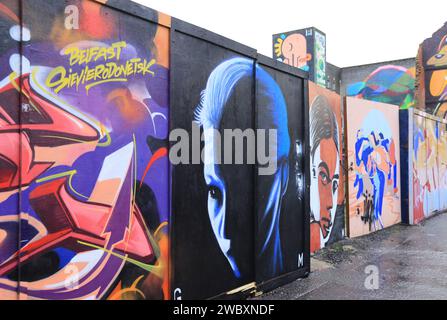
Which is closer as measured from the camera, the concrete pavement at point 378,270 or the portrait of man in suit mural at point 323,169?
the concrete pavement at point 378,270

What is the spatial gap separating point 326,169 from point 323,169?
13 cm

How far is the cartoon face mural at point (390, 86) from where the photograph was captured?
22891mm

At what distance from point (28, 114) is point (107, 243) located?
1146 mm

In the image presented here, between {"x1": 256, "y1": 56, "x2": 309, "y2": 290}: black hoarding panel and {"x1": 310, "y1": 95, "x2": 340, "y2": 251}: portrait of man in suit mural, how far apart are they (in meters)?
1.34

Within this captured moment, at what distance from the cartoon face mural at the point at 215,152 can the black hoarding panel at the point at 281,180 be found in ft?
0.04

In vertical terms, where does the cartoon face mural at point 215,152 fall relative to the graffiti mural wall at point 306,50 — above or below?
below

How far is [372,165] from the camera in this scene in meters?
8.85

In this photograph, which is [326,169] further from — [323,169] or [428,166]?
[428,166]

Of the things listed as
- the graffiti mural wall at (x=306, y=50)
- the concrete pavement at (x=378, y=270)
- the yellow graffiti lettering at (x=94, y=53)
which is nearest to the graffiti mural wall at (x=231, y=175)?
the concrete pavement at (x=378, y=270)


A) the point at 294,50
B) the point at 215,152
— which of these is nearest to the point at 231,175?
the point at 215,152

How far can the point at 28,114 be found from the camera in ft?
8.58

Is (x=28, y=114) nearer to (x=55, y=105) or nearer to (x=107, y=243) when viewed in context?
(x=55, y=105)

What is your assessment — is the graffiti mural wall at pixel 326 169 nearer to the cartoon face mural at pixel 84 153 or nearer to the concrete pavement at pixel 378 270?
the concrete pavement at pixel 378 270

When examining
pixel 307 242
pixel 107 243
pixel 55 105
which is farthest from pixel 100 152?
pixel 307 242
